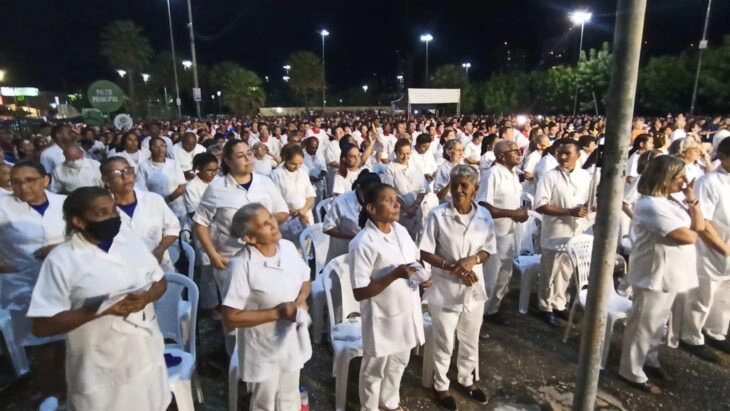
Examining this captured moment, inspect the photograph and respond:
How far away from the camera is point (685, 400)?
3.82 metres

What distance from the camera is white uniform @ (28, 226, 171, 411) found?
2.30 meters

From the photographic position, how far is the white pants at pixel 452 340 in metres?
3.63

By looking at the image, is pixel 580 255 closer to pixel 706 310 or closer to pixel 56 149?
pixel 706 310

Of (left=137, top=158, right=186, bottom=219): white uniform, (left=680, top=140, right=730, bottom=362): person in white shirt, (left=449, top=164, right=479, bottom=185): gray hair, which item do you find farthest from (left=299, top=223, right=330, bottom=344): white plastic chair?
(left=680, top=140, right=730, bottom=362): person in white shirt

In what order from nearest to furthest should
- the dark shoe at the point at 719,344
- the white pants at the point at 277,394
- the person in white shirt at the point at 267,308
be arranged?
the person in white shirt at the point at 267,308
the white pants at the point at 277,394
the dark shoe at the point at 719,344

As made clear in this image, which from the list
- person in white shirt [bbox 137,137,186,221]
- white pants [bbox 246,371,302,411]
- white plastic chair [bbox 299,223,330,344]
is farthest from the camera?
person in white shirt [bbox 137,137,186,221]

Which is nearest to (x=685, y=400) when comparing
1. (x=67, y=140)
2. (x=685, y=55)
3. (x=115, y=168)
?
(x=115, y=168)

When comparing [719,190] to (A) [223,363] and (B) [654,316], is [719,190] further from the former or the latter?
(A) [223,363]

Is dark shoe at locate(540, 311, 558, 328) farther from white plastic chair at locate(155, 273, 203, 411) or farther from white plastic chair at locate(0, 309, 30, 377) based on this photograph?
white plastic chair at locate(0, 309, 30, 377)

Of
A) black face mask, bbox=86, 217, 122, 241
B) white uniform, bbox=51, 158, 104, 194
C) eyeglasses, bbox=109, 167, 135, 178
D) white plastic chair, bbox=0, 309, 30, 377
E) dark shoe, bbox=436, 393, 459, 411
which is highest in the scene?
eyeglasses, bbox=109, 167, 135, 178

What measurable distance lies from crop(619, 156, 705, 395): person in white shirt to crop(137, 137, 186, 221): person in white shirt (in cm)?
554

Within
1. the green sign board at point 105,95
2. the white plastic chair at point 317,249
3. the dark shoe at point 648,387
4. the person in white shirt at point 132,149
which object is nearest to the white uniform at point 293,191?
the white plastic chair at point 317,249

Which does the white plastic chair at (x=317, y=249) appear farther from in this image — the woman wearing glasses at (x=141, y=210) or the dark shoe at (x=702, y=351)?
the dark shoe at (x=702, y=351)

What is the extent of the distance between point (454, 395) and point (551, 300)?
81.1 inches
